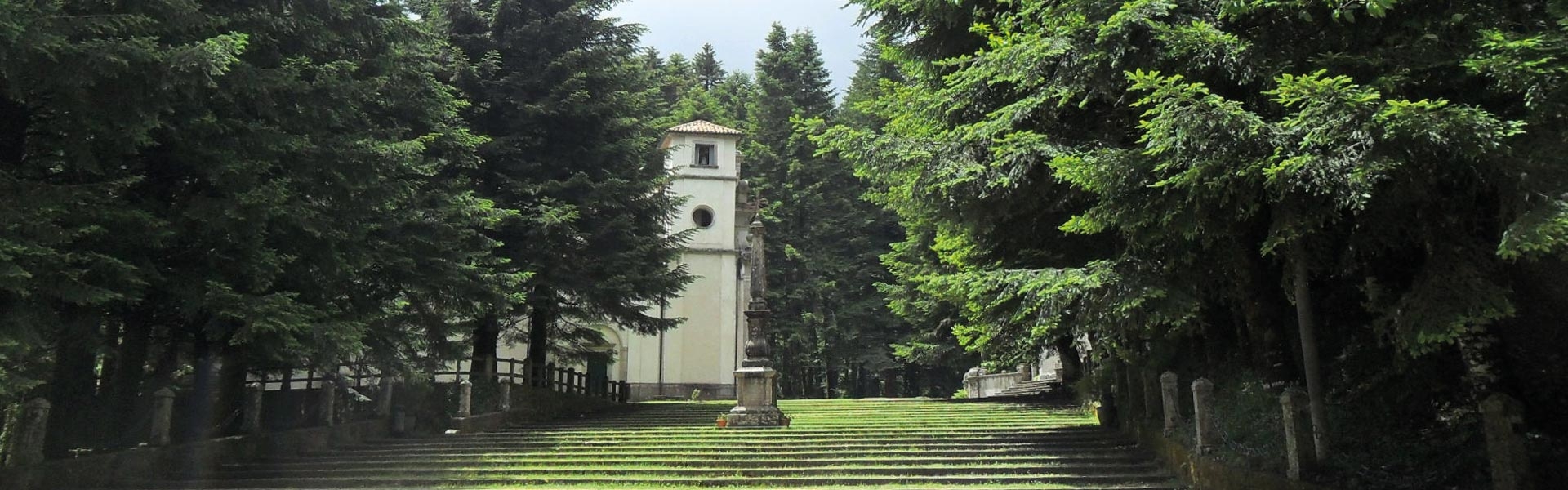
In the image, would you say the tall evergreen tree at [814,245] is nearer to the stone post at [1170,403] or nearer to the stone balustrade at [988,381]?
the stone balustrade at [988,381]

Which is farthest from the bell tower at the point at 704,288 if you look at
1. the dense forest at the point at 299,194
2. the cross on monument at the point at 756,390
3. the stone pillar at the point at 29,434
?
the stone pillar at the point at 29,434

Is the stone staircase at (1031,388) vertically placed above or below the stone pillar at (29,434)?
above

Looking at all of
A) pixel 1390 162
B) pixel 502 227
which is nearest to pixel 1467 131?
pixel 1390 162

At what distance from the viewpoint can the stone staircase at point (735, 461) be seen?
1207 cm

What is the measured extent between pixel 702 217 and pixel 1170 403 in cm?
2480

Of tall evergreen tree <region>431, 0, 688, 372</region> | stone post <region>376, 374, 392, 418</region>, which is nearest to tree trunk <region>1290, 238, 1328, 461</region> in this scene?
stone post <region>376, 374, 392, 418</region>

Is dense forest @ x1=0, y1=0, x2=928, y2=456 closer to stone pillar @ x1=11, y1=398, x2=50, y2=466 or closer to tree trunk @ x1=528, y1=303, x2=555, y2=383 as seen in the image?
tree trunk @ x1=528, y1=303, x2=555, y2=383

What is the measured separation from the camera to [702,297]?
34.4m

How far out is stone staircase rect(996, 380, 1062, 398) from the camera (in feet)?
85.3

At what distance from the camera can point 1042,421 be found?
17781 mm

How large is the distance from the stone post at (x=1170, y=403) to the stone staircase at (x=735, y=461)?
55 centimetres

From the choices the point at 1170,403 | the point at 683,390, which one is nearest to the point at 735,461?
the point at 1170,403

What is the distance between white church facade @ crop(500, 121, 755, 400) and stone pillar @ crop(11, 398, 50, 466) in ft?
69.5

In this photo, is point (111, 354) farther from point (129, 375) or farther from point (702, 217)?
point (702, 217)
